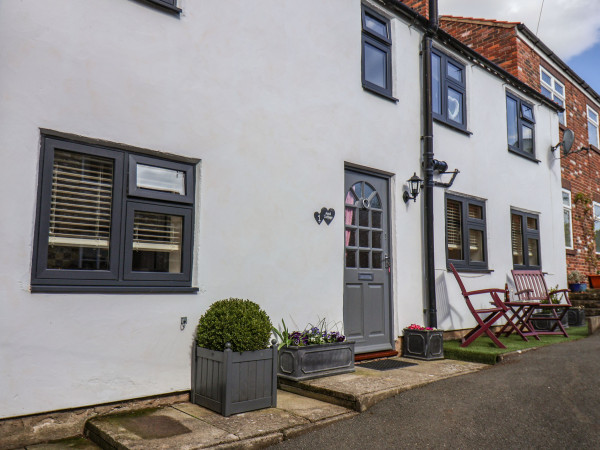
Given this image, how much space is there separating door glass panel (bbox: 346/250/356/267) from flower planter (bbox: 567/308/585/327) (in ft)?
19.7

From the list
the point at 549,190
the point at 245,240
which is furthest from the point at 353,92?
the point at 549,190

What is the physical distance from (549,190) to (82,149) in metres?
9.95

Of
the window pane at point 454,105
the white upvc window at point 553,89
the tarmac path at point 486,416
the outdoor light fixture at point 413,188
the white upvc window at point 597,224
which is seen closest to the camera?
the tarmac path at point 486,416

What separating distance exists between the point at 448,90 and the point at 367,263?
3575 mm

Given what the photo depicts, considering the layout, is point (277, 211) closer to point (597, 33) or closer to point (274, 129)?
point (274, 129)

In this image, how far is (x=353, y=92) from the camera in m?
6.63

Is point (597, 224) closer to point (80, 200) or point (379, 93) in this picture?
point (379, 93)

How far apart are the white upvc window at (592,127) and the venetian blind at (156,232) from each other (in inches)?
558

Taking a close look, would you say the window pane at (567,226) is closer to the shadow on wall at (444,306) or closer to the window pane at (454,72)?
the window pane at (454,72)

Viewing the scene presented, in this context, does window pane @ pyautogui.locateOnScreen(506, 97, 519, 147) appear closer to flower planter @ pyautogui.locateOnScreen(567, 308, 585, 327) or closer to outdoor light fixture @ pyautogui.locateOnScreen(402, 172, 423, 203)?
flower planter @ pyautogui.locateOnScreen(567, 308, 585, 327)

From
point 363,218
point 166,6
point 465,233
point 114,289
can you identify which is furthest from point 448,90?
point 114,289

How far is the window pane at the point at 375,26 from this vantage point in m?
7.05

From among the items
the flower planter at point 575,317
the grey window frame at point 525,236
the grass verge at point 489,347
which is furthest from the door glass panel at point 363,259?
the flower planter at point 575,317

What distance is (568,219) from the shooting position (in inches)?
512
